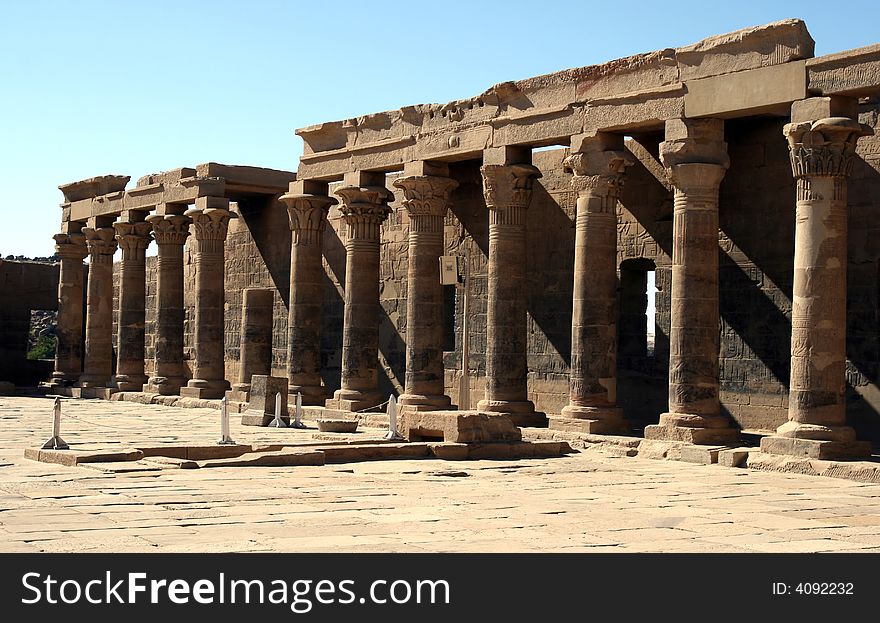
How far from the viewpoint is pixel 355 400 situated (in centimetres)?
2442

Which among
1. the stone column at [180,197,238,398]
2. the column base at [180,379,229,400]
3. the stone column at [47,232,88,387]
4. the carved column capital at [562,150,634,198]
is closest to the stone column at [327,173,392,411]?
the column base at [180,379,229,400]

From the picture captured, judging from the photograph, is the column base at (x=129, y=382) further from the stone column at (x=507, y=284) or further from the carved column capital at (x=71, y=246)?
the stone column at (x=507, y=284)

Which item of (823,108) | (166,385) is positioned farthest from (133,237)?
(823,108)

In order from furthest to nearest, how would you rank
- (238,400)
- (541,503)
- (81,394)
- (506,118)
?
(81,394) → (238,400) → (506,118) → (541,503)

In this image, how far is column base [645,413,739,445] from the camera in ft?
58.6

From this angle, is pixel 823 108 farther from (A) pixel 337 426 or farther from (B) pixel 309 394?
(B) pixel 309 394

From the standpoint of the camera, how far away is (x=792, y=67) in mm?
16891

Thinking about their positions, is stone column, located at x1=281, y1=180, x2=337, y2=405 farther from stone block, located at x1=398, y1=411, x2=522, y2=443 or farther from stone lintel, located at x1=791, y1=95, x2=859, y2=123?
stone lintel, located at x1=791, y1=95, x2=859, y2=123

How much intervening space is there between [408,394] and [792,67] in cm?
963

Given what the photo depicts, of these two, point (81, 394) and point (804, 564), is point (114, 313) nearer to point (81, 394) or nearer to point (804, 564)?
point (81, 394)

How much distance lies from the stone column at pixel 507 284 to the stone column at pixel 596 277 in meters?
1.68

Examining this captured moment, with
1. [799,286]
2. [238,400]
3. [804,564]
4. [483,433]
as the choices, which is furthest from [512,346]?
[804,564]

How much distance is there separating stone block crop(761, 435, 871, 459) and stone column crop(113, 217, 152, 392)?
20640 millimetres

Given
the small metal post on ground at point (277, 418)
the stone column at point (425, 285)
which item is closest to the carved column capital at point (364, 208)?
the stone column at point (425, 285)
